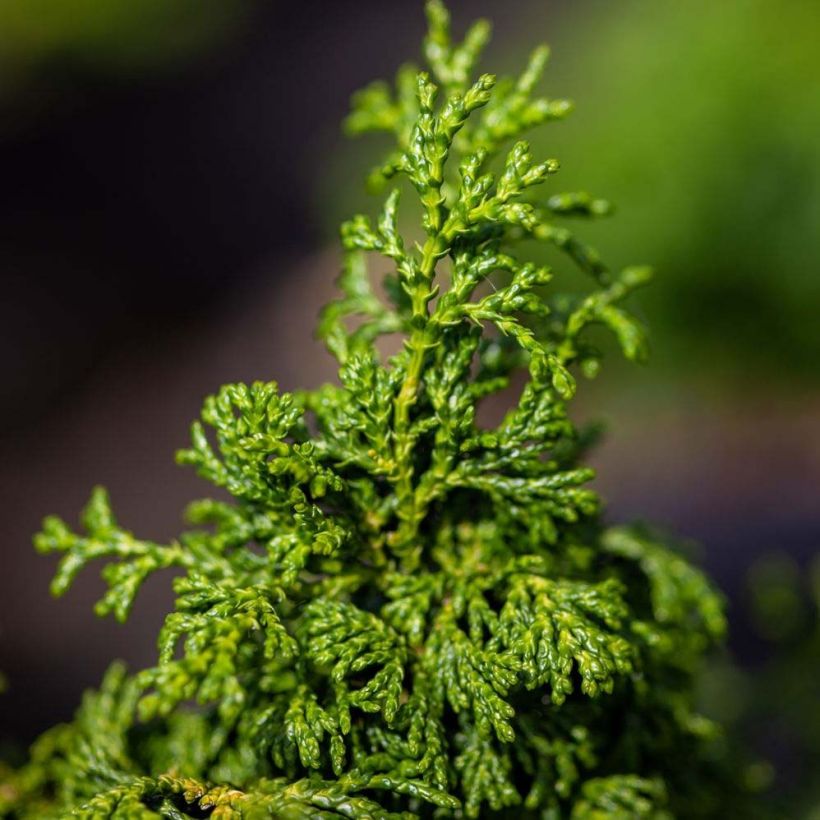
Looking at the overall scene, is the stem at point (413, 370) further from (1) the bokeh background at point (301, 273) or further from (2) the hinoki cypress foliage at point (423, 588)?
(1) the bokeh background at point (301, 273)

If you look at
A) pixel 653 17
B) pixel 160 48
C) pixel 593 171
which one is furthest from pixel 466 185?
pixel 160 48

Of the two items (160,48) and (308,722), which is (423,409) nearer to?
(308,722)

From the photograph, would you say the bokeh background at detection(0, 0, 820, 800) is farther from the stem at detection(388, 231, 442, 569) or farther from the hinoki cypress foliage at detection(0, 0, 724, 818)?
the stem at detection(388, 231, 442, 569)

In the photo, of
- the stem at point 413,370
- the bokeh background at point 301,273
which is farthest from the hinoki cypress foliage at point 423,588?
the bokeh background at point 301,273

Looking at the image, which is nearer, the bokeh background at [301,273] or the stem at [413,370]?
the stem at [413,370]

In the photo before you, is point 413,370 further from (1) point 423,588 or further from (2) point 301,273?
(2) point 301,273

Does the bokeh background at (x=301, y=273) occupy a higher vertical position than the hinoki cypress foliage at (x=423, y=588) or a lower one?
higher
